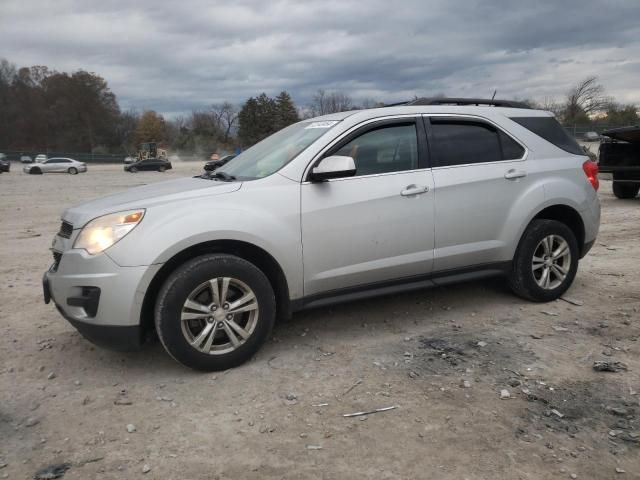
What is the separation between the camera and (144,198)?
11.7 ft

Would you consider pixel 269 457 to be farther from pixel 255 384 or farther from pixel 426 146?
pixel 426 146

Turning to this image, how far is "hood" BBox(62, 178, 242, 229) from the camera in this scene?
11.2 ft

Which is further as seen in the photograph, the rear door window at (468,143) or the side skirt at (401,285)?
the rear door window at (468,143)

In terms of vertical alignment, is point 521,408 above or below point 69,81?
below

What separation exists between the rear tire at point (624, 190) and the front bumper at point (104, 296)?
485 inches

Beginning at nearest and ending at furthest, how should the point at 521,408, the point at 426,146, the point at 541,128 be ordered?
the point at 521,408 < the point at 426,146 < the point at 541,128

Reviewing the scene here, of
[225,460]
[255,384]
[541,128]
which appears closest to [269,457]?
[225,460]

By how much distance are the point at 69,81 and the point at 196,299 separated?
105 m

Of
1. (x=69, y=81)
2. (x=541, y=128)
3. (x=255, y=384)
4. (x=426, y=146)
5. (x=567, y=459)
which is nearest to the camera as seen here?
(x=567, y=459)

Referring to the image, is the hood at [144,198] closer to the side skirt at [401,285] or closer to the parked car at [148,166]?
the side skirt at [401,285]

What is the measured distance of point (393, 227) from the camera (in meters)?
3.94

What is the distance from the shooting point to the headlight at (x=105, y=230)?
3277mm

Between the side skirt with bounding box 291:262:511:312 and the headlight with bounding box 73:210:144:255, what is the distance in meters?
1.24

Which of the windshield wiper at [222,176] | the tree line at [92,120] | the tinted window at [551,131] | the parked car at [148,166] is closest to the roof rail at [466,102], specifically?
the tinted window at [551,131]
